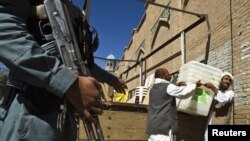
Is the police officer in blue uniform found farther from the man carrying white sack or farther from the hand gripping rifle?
the man carrying white sack

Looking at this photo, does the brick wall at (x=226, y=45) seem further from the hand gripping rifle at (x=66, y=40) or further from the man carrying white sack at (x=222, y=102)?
the hand gripping rifle at (x=66, y=40)

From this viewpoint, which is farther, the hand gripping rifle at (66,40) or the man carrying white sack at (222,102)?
the man carrying white sack at (222,102)

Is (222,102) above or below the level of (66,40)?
below

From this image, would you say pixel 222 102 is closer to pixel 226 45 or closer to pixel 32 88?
pixel 226 45

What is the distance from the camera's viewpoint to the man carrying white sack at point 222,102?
6.70 metres

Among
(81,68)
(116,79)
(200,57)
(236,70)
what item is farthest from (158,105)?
(81,68)

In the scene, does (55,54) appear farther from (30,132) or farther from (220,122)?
(220,122)

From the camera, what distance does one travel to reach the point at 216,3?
863 cm

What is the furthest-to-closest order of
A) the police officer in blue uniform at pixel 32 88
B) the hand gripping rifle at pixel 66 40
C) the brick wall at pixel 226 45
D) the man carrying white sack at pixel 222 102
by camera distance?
the brick wall at pixel 226 45, the man carrying white sack at pixel 222 102, the hand gripping rifle at pixel 66 40, the police officer in blue uniform at pixel 32 88

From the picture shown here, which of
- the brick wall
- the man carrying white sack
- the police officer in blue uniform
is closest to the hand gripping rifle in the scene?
the police officer in blue uniform

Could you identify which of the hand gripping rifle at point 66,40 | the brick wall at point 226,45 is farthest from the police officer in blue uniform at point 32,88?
the brick wall at point 226,45

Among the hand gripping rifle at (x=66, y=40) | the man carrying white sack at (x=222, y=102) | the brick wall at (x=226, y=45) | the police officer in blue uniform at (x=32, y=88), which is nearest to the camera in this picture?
the police officer in blue uniform at (x=32, y=88)

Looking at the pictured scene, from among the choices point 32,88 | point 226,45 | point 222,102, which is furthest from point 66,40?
point 226,45

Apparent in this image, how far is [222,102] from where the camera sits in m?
6.74
